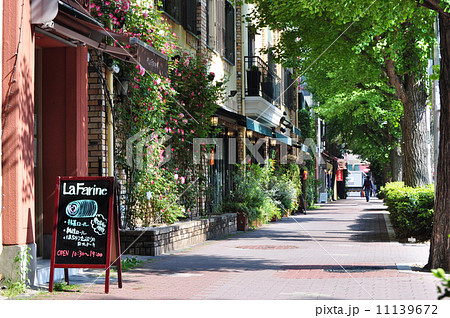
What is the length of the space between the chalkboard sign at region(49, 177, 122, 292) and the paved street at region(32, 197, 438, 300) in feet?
1.37

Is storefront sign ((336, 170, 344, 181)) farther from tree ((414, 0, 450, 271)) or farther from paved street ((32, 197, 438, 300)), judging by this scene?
tree ((414, 0, 450, 271))

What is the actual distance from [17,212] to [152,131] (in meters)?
5.33

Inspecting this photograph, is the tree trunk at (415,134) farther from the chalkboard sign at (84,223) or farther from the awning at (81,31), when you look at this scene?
the chalkboard sign at (84,223)

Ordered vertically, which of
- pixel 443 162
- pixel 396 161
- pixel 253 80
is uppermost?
pixel 253 80

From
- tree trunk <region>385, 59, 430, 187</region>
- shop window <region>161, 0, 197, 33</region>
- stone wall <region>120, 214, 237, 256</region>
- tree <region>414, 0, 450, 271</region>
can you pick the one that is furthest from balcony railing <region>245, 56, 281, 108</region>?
tree <region>414, 0, 450, 271</region>

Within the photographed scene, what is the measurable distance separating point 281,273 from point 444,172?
2896 millimetres

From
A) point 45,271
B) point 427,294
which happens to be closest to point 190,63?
point 45,271

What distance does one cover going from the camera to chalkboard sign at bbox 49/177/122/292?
841 cm

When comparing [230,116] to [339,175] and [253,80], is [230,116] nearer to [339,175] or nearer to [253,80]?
[253,80]

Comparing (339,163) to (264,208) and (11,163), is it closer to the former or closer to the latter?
(264,208)

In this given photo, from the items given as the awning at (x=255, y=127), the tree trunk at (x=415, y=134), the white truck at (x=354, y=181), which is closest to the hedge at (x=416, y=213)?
the tree trunk at (x=415, y=134)

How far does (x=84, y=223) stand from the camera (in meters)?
8.54

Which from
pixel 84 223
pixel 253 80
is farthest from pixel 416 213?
pixel 253 80
